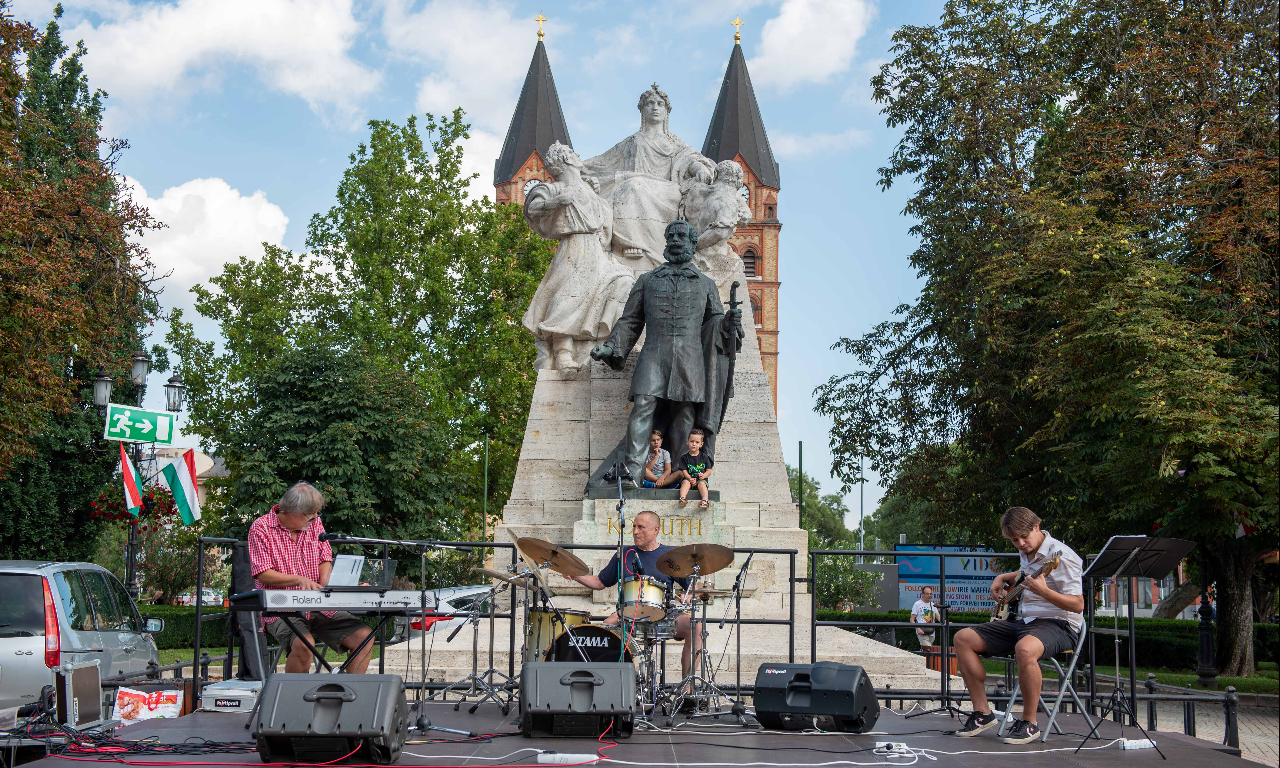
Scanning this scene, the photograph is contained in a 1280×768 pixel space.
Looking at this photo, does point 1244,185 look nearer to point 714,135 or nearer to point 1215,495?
point 1215,495

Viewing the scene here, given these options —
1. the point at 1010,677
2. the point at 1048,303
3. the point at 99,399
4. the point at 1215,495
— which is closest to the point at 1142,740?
the point at 1010,677

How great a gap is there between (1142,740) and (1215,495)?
7388mm

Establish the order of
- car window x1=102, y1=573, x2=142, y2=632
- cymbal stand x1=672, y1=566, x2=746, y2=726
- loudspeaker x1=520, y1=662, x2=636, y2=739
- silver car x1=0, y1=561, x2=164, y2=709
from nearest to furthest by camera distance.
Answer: loudspeaker x1=520, y1=662, x2=636, y2=739 < cymbal stand x1=672, y1=566, x2=746, y2=726 < silver car x1=0, y1=561, x2=164, y2=709 < car window x1=102, y1=573, x2=142, y2=632

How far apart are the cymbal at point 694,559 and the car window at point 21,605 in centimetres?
408

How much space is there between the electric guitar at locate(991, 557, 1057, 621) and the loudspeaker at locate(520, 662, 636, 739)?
2.16 m

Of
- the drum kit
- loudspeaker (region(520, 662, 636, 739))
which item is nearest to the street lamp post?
the drum kit

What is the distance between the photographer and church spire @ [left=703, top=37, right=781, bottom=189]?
6562 centimetres

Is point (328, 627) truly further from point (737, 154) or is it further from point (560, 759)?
point (737, 154)

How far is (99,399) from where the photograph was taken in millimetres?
17484

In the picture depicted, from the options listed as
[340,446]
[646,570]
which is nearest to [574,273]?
[646,570]

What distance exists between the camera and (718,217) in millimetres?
12008

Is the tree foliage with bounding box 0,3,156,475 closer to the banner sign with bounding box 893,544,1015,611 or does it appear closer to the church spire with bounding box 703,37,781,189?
the banner sign with bounding box 893,544,1015,611

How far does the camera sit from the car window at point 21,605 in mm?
7344

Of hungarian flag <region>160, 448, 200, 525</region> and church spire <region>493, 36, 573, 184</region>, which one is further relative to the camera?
church spire <region>493, 36, 573, 184</region>
